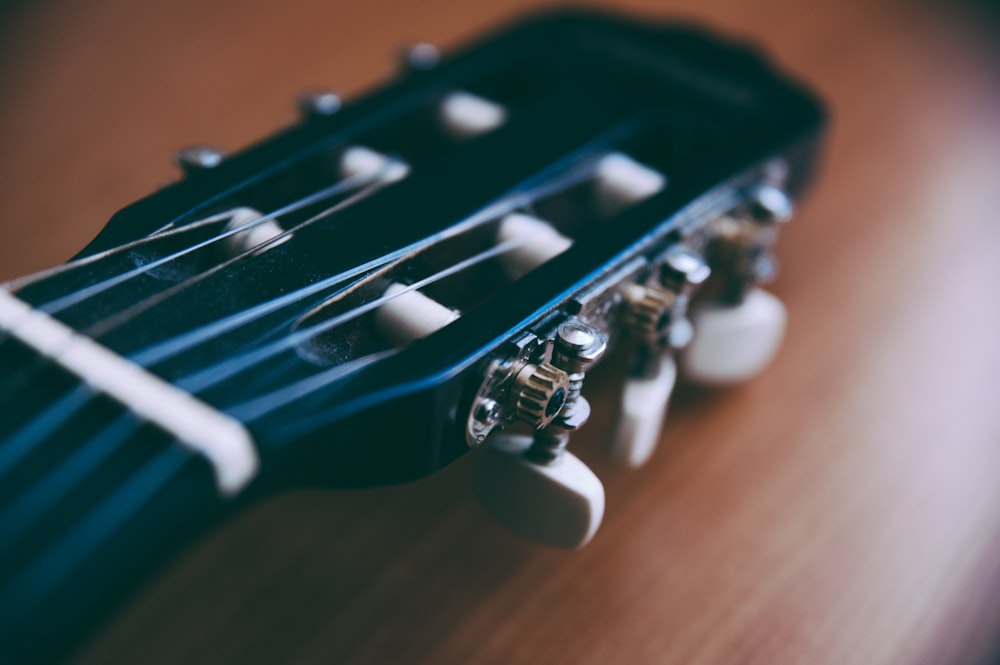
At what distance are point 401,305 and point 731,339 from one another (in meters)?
0.24

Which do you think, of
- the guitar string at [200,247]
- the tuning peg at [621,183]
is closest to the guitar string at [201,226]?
the guitar string at [200,247]

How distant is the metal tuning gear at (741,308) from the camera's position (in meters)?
0.54

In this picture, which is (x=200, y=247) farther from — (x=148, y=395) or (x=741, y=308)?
(x=741, y=308)

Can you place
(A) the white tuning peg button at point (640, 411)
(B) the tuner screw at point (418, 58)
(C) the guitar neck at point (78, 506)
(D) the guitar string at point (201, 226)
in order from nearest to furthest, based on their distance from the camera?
1. (C) the guitar neck at point (78, 506)
2. (D) the guitar string at point (201, 226)
3. (A) the white tuning peg button at point (640, 411)
4. (B) the tuner screw at point (418, 58)

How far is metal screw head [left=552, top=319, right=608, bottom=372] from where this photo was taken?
419mm

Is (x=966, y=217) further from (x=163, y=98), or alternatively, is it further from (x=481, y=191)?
(x=163, y=98)

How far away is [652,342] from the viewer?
49 cm

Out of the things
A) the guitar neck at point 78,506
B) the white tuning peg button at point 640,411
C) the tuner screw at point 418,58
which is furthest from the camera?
the tuner screw at point 418,58

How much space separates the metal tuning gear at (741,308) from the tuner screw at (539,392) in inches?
6.6

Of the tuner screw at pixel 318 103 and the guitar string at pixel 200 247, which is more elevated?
the tuner screw at pixel 318 103

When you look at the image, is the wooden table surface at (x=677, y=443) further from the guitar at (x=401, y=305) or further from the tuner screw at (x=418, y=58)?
the tuner screw at (x=418, y=58)

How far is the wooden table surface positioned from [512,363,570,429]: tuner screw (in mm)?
129

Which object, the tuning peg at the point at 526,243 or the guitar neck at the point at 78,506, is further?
the tuning peg at the point at 526,243

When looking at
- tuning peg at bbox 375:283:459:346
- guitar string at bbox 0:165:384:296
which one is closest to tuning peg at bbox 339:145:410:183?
guitar string at bbox 0:165:384:296
